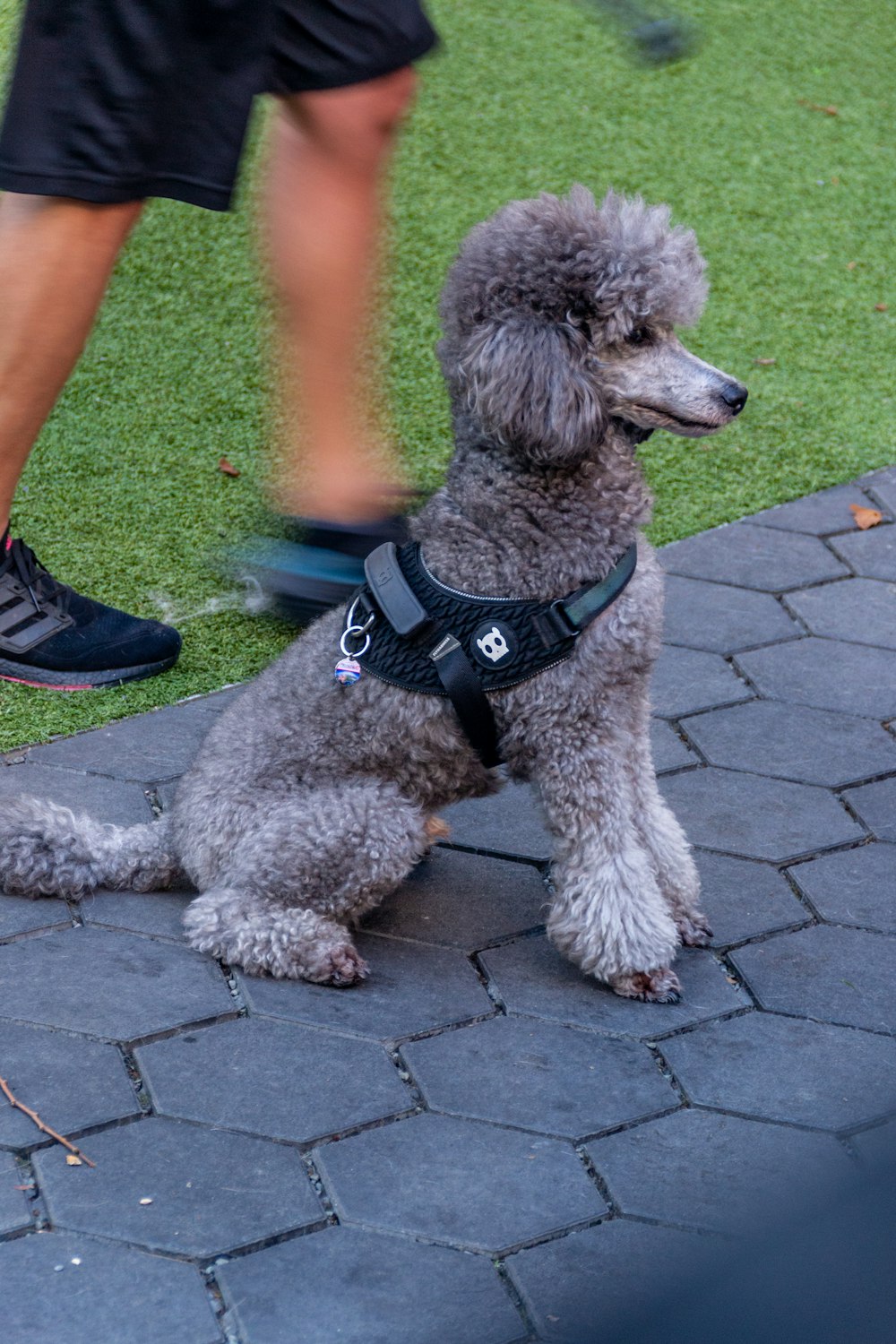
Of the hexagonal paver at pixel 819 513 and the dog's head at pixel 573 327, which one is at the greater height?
the dog's head at pixel 573 327

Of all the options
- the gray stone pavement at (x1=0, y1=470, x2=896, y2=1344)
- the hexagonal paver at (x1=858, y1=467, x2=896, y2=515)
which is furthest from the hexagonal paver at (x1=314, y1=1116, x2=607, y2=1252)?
the hexagonal paver at (x1=858, y1=467, x2=896, y2=515)

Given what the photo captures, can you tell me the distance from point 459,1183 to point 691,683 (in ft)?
5.41

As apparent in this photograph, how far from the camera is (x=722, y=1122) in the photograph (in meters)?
2.37

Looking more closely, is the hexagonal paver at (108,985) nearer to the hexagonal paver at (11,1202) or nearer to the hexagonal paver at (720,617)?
the hexagonal paver at (11,1202)

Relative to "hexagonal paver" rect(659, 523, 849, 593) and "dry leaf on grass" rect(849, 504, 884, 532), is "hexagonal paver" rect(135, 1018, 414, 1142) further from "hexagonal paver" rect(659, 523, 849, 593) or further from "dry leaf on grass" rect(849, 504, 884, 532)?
"dry leaf on grass" rect(849, 504, 884, 532)

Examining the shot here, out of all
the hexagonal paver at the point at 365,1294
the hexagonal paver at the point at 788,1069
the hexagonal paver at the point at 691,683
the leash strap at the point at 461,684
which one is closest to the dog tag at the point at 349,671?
the leash strap at the point at 461,684

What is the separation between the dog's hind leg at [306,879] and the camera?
259 cm

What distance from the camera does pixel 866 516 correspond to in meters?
4.27

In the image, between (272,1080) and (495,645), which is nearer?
(272,1080)

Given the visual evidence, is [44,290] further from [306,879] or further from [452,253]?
[452,253]

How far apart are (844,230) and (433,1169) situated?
4638mm

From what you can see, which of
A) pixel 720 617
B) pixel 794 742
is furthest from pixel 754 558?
pixel 794 742

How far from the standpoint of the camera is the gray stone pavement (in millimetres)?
2021

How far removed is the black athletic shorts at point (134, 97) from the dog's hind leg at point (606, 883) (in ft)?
4.15
